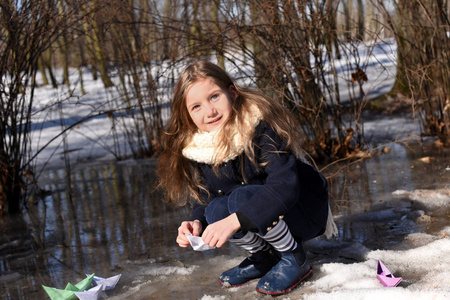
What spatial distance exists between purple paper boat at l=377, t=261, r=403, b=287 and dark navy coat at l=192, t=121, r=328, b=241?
1.04 feet

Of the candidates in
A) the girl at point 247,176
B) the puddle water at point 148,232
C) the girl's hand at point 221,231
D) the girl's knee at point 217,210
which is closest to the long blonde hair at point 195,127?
the girl at point 247,176

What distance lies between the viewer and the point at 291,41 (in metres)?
3.96

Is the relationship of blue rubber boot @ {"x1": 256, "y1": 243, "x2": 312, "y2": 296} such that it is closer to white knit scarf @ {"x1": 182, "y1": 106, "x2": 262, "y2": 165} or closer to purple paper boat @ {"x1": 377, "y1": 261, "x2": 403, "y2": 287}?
purple paper boat @ {"x1": 377, "y1": 261, "x2": 403, "y2": 287}

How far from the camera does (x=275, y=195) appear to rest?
6.79 feet

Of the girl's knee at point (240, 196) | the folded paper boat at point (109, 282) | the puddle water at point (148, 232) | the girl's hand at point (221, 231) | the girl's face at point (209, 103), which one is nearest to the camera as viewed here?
the girl's hand at point (221, 231)

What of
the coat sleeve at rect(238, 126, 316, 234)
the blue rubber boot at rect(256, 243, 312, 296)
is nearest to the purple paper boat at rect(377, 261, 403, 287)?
the blue rubber boot at rect(256, 243, 312, 296)

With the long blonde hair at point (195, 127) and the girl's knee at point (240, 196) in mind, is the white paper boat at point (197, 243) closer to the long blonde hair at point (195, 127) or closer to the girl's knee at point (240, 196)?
the girl's knee at point (240, 196)

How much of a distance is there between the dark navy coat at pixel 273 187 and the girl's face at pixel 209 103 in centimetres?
18

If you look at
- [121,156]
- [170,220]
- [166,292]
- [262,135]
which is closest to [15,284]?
[166,292]

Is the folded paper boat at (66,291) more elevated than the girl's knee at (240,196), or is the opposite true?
the girl's knee at (240,196)

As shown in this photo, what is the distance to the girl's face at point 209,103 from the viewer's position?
232 cm

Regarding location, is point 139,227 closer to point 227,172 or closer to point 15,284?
point 15,284

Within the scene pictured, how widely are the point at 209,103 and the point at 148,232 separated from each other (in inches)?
53.1

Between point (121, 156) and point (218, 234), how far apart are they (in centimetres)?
464
